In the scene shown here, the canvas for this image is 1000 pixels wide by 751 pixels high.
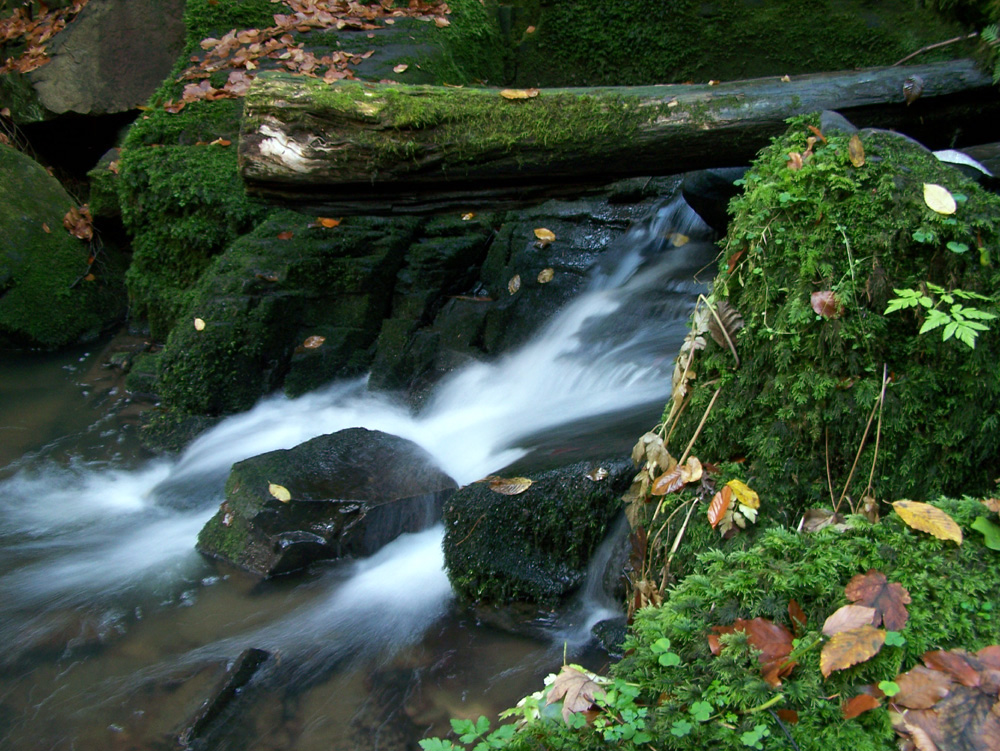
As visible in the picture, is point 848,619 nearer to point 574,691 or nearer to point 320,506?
point 574,691

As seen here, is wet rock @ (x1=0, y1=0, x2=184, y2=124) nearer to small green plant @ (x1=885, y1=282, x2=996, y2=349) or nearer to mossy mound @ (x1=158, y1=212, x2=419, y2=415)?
mossy mound @ (x1=158, y1=212, x2=419, y2=415)

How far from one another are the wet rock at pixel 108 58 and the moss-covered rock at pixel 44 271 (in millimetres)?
914

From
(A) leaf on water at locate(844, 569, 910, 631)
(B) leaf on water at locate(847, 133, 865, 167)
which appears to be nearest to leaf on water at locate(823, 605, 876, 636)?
(A) leaf on water at locate(844, 569, 910, 631)

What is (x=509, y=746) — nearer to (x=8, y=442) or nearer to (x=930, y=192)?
(x=930, y=192)

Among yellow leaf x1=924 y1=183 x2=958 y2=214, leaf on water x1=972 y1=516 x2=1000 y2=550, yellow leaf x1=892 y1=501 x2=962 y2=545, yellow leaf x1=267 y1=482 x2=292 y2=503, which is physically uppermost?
yellow leaf x1=924 y1=183 x2=958 y2=214

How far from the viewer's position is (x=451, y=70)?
6.91 metres

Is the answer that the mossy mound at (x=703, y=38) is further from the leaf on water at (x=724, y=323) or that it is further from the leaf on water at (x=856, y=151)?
the leaf on water at (x=724, y=323)

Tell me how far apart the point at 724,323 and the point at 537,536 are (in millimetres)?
1489

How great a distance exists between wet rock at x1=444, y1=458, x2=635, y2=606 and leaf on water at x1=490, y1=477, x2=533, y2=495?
0.02m

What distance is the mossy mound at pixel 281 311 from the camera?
5645mm

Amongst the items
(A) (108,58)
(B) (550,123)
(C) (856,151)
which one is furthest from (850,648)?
(A) (108,58)

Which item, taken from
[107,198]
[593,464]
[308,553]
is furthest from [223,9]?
[593,464]

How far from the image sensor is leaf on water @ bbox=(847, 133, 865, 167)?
241cm

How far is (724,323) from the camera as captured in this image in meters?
2.50
